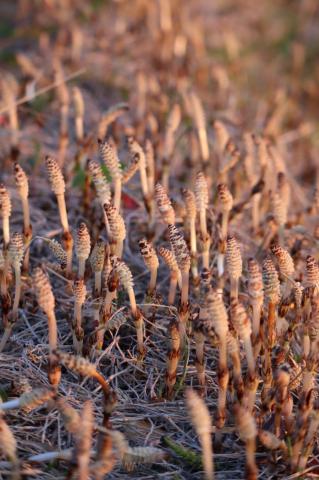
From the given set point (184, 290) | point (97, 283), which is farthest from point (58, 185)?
point (184, 290)

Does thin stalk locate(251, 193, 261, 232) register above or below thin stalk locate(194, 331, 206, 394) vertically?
above

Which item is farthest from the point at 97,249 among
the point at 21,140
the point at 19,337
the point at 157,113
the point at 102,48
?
the point at 102,48

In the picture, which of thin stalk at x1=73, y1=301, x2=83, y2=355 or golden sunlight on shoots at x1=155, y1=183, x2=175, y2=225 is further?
golden sunlight on shoots at x1=155, y1=183, x2=175, y2=225

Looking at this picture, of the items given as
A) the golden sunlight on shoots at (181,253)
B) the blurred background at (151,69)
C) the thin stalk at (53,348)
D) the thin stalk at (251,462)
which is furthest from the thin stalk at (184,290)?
the blurred background at (151,69)

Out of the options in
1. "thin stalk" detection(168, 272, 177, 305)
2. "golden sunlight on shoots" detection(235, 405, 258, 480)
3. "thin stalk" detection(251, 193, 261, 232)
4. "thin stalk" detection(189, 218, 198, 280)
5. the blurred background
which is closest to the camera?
"golden sunlight on shoots" detection(235, 405, 258, 480)

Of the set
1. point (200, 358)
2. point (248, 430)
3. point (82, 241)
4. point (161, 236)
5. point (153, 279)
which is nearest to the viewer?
point (248, 430)

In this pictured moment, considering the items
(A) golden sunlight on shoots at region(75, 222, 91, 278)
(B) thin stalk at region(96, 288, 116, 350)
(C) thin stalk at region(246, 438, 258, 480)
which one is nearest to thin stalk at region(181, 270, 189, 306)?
(B) thin stalk at region(96, 288, 116, 350)

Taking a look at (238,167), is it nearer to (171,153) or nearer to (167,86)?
(171,153)

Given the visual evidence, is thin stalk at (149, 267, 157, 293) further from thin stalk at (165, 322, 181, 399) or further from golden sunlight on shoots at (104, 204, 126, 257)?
thin stalk at (165, 322, 181, 399)

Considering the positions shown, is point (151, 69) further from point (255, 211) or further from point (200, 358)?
point (200, 358)

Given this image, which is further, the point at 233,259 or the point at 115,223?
the point at 115,223

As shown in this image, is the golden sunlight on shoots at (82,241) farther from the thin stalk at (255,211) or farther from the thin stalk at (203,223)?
the thin stalk at (255,211)
